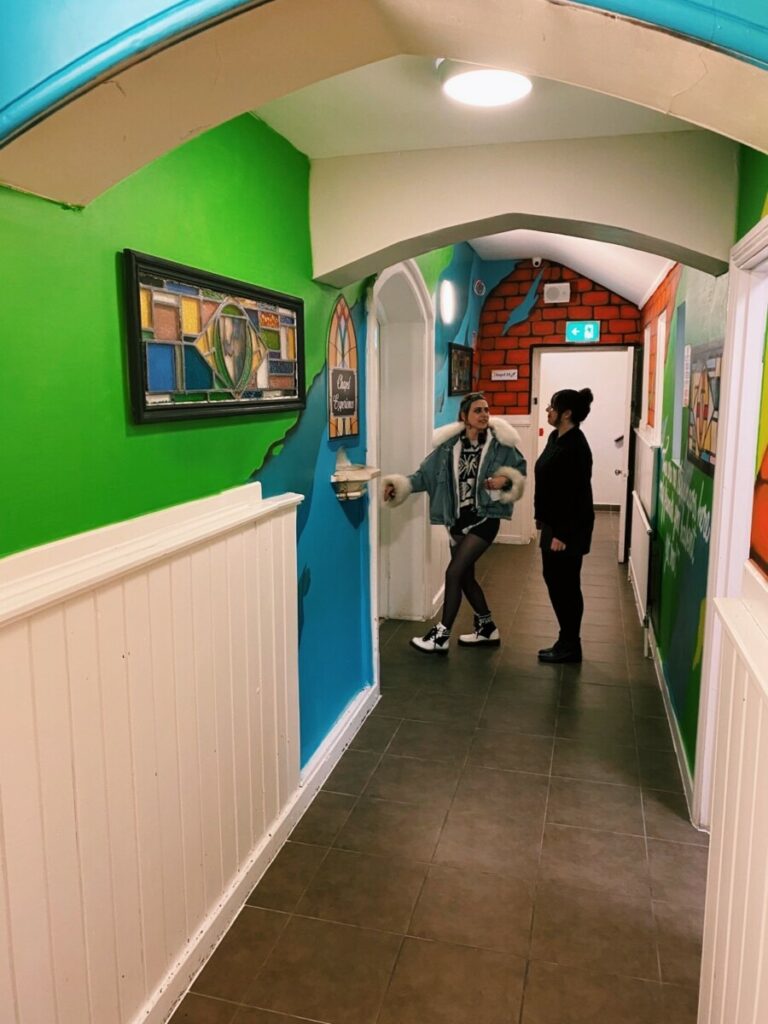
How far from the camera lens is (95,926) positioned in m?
1.54

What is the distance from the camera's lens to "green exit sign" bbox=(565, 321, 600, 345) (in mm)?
6637

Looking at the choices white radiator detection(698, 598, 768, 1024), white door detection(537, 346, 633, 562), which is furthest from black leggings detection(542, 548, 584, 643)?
white door detection(537, 346, 633, 562)

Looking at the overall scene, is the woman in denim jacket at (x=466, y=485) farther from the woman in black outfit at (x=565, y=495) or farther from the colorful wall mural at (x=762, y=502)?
the colorful wall mural at (x=762, y=502)

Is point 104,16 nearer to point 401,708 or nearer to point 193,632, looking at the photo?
point 193,632

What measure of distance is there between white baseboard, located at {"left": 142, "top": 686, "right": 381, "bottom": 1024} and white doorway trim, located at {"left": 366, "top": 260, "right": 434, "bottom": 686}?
0.49 meters

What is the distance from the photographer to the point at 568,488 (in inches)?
152

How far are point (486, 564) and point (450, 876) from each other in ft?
13.3

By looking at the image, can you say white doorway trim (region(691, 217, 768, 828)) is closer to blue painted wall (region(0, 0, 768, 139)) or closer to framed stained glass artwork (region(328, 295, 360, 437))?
framed stained glass artwork (region(328, 295, 360, 437))

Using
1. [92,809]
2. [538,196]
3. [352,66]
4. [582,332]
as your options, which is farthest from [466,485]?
[582,332]

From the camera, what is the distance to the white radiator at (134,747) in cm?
133

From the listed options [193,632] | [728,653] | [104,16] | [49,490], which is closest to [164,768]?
[193,632]

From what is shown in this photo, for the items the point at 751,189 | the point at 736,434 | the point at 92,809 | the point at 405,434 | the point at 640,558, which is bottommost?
the point at 640,558

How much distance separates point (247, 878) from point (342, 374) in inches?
71.6

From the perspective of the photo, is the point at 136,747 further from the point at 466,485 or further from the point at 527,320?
the point at 527,320
